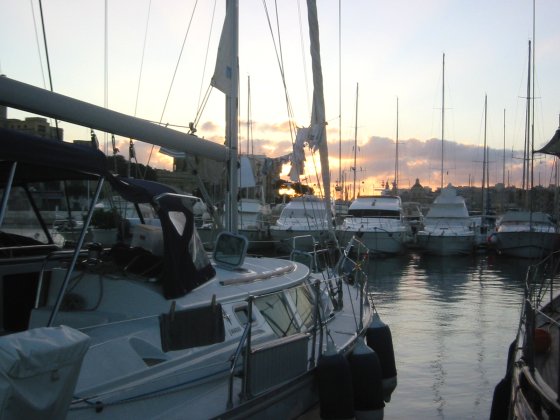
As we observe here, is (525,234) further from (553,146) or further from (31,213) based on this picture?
(31,213)

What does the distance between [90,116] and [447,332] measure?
1029 cm

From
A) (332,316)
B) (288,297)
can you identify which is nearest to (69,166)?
(288,297)

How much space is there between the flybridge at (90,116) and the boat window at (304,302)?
2082mm

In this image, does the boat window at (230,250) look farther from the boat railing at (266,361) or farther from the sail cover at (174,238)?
the boat railing at (266,361)

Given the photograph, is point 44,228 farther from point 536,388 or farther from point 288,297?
point 536,388

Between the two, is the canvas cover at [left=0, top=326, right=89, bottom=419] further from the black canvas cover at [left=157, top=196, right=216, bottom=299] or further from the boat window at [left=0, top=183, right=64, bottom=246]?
the boat window at [left=0, top=183, right=64, bottom=246]

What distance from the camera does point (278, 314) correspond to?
20.9 ft

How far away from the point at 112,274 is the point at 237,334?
1268mm

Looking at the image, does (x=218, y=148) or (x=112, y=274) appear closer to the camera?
(x=112, y=274)

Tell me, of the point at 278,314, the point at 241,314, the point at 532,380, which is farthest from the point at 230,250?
the point at 532,380

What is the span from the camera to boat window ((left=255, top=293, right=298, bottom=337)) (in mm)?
6188

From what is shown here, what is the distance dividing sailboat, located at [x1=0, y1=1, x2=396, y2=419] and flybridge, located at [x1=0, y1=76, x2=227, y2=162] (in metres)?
0.01

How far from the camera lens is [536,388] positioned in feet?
17.2

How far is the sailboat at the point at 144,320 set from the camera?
3812 millimetres
